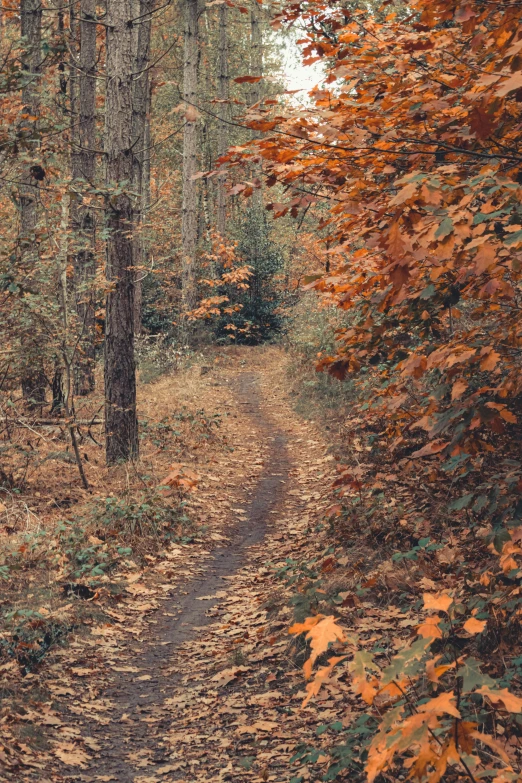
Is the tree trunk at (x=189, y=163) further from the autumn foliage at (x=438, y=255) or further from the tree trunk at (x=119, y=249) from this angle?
the autumn foliage at (x=438, y=255)

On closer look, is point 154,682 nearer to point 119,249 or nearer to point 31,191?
point 119,249

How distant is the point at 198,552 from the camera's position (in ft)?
25.8

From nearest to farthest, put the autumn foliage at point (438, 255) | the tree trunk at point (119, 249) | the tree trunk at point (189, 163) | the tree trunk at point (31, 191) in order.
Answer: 1. the autumn foliage at point (438, 255)
2. the tree trunk at point (31, 191)
3. the tree trunk at point (119, 249)
4. the tree trunk at point (189, 163)

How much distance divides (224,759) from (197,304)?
17.1 metres

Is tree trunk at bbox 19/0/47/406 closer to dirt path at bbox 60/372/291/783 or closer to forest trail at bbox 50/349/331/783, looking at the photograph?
dirt path at bbox 60/372/291/783

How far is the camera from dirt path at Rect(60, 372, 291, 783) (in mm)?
4086

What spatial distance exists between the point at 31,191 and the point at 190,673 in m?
9.98

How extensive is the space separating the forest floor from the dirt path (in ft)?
0.04

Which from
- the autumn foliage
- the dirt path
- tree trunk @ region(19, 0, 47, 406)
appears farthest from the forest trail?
tree trunk @ region(19, 0, 47, 406)

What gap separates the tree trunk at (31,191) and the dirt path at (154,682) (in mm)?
3186

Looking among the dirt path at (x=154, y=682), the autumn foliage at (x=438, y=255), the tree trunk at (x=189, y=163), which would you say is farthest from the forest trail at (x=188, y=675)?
the tree trunk at (x=189, y=163)

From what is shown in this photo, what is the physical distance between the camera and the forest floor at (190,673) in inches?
158

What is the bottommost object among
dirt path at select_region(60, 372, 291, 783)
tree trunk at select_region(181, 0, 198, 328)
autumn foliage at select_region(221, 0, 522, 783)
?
dirt path at select_region(60, 372, 291, 783)

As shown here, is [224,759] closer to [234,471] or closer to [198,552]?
[198,552]
